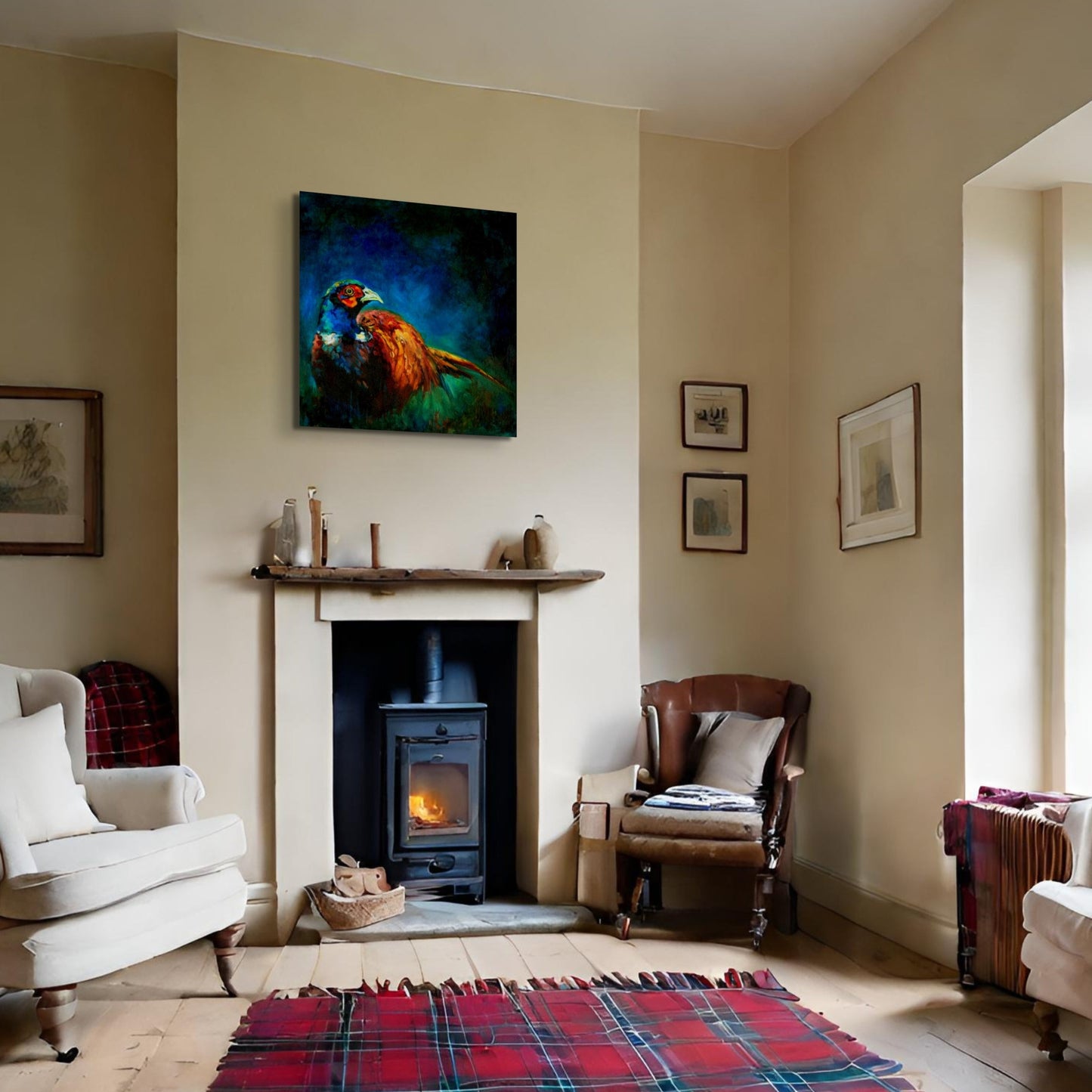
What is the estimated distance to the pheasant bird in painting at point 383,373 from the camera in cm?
A: 412

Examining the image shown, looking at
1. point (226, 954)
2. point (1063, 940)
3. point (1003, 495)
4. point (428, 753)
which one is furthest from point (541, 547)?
point (1063, 940)

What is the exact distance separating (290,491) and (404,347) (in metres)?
0.70

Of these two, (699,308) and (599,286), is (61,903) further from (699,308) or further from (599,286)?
(699,308)

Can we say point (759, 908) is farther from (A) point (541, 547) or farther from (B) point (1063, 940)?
(A) point (541, 547)

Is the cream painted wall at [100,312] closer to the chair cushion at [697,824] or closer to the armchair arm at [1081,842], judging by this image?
the chair cushion at [697,824]

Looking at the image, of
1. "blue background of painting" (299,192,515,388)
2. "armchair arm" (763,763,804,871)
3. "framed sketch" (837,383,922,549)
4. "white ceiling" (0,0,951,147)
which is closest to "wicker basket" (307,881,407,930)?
"armchair arm" (763,763,804,871)

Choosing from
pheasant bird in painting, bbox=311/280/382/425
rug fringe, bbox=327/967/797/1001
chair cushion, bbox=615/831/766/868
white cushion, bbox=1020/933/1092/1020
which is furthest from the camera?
pheasant bird in painting, bbox=311/280/382/425

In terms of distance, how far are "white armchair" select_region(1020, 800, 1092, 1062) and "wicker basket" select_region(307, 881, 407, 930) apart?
2081mm

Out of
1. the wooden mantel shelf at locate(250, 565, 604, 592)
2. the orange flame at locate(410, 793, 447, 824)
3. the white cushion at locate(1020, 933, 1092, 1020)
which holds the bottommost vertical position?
the white cushion at locate(1020, 933, 1092, 1020)

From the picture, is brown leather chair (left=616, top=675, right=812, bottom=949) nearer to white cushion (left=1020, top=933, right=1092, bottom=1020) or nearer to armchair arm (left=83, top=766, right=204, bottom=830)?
white cushion (left=1020, top=933, right=1092, bottom=1020)

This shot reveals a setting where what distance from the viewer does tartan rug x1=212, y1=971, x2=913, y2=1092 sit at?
2.61m

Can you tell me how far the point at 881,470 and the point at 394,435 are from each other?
6.07 ft

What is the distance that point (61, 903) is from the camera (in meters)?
2.76

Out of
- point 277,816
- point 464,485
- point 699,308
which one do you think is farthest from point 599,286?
point 277,816
